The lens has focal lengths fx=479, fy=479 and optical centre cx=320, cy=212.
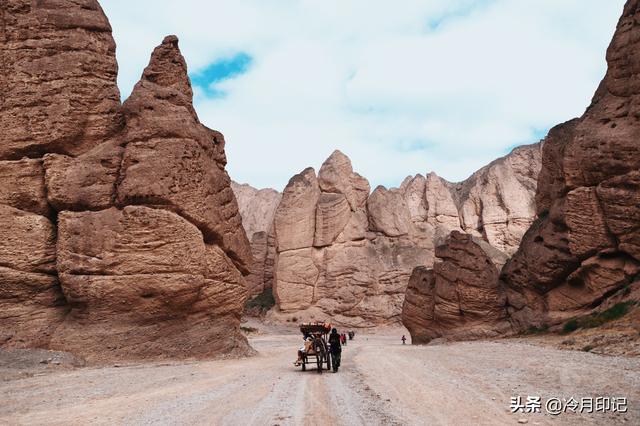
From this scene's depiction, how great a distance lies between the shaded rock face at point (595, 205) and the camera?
67.8 feet

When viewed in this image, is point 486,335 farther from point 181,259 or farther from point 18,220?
point 18,220

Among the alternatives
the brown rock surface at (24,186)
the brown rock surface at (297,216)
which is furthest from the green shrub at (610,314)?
the brown rock surface at (297,216)

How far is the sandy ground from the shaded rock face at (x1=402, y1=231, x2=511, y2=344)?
553 inches

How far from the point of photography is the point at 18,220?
Result: 57.3 feet

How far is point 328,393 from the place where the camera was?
9.84 meters

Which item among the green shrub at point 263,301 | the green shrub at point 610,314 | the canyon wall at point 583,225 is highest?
the canyon wall at point 583,225

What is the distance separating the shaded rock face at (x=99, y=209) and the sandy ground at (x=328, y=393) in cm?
359

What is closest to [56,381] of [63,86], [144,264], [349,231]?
[144,264]

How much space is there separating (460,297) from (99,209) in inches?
823

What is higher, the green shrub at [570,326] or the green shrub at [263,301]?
the green shrub at [570,326]

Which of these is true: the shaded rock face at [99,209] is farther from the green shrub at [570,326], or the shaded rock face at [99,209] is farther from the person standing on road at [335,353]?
the green shrub at [570,326]

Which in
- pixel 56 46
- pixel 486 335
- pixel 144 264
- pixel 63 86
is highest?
pixel 56 46

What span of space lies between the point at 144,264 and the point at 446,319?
19882mm

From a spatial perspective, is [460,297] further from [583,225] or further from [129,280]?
[129,280]
